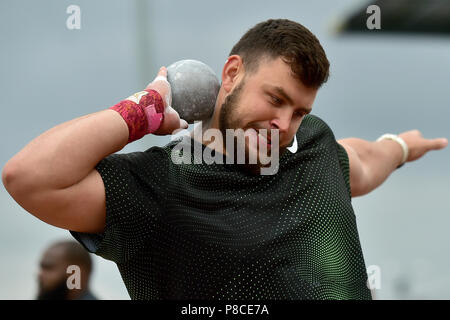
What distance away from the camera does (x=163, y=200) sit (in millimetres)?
1728

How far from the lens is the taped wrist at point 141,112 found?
1660 mm

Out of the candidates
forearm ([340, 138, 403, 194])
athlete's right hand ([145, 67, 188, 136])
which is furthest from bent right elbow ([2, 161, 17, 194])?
forearm ([340, 138, 403, 194])

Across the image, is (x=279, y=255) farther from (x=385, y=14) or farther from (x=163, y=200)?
(x=385, y=14)

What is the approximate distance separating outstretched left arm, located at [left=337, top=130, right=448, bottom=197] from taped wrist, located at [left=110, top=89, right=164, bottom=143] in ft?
3.05

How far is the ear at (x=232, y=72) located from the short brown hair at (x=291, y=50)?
21 millimetres

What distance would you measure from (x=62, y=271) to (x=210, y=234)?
71.2 inches

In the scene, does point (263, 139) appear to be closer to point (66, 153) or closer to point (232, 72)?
point (232, 72)

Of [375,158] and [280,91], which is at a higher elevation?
[280,91]

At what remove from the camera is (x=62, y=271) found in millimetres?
3271

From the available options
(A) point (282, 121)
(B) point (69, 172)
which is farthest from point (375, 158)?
(B) point (69, 172)

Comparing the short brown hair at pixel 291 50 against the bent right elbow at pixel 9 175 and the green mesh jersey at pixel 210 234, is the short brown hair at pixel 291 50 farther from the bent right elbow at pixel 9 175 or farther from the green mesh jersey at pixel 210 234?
the bent right elbow at pixel 9 175

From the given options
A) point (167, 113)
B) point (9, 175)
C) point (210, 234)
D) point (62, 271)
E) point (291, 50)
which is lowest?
point (62, 271)

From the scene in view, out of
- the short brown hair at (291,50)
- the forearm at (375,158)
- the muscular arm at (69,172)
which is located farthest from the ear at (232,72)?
the forearm at (375,158)

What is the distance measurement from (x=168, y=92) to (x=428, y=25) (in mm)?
6681
